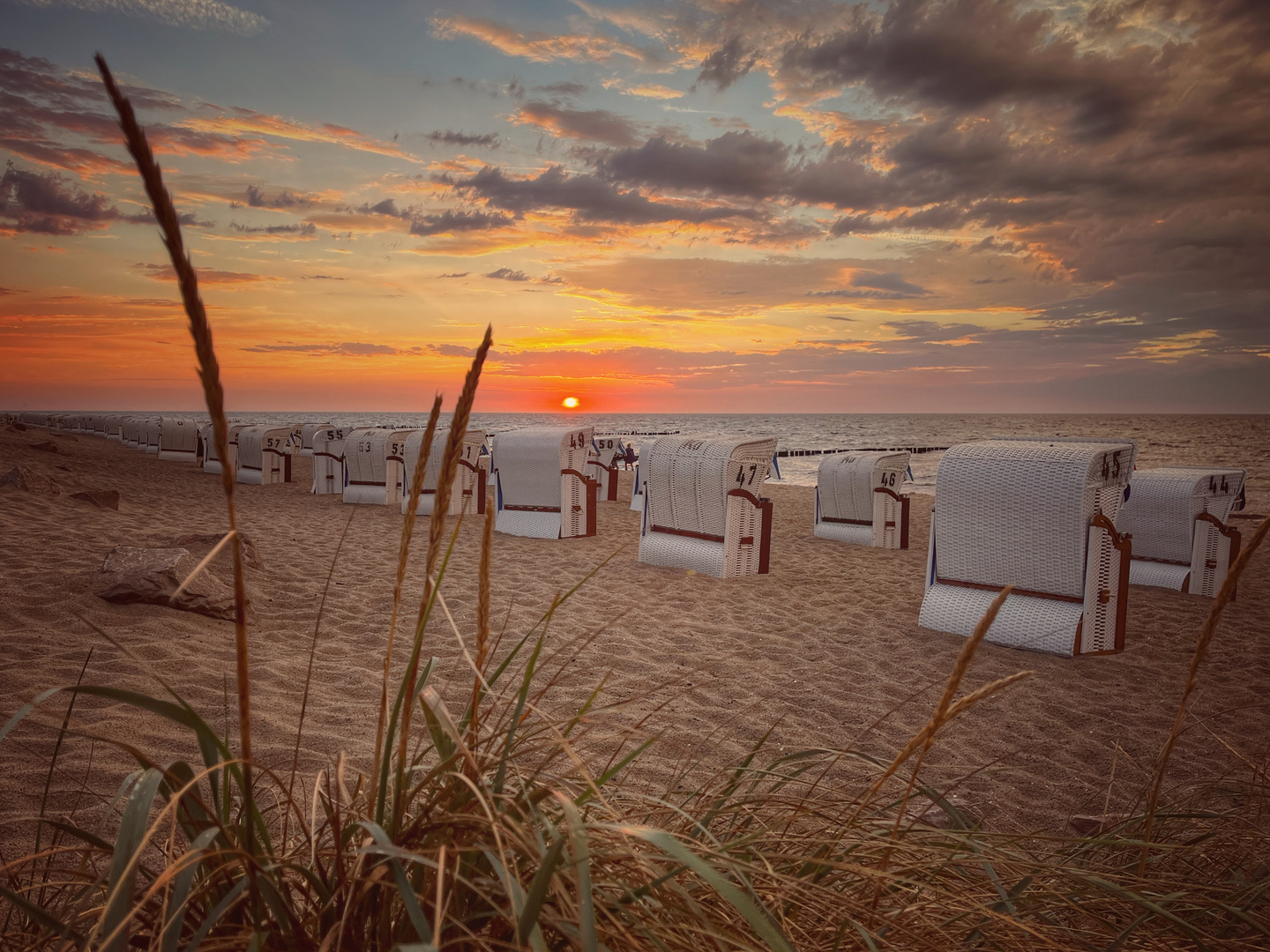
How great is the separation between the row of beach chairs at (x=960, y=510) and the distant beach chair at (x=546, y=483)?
25mm

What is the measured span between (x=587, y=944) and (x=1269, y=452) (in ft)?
168

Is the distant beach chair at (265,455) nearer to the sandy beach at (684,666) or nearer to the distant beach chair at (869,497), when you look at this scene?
the sandy beach at (684,666)

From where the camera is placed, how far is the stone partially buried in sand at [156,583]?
5449 mm

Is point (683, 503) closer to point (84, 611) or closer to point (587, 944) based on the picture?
point (84, 611)

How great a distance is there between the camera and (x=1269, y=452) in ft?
129

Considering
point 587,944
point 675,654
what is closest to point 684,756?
point 675,654

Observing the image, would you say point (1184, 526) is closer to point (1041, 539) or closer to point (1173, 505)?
point (1173, 505)

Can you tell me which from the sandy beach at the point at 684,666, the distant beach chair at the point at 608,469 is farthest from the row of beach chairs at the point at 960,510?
the distant beach chair at the point at 608,469

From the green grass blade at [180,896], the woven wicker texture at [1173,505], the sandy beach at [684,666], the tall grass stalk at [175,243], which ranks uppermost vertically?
the tall grass stalk at [175,243]

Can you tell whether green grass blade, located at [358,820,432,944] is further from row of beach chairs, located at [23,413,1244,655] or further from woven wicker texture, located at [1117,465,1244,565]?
woven wicker texture, located at [1117,465,1244,565]

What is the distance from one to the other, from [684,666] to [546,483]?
6.59m

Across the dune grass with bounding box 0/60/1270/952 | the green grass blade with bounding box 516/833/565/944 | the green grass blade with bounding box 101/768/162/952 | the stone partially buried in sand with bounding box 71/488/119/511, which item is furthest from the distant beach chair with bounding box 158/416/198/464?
the green grass blade with bounding box 516/833/565/944

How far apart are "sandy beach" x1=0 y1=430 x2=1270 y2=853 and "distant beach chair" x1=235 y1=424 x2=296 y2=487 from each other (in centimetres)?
939

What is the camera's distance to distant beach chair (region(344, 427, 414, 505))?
14445mm
